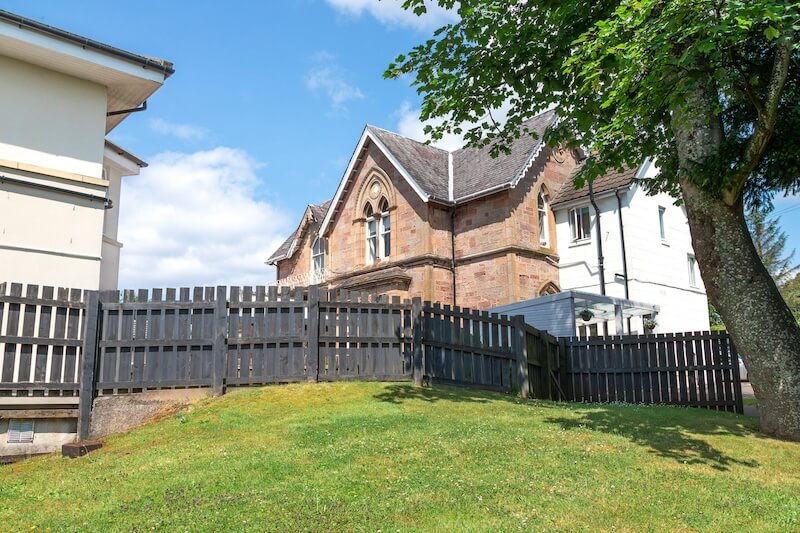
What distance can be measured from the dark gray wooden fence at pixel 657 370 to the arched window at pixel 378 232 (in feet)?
50.3

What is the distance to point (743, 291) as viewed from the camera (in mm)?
9797

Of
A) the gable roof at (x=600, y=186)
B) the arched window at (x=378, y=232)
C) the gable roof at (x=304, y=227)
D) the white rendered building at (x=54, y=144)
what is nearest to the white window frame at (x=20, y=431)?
the white rendered building at (x=54, y=144)

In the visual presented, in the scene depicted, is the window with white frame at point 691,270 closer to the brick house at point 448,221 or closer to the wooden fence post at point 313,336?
the brick house at point 448,221

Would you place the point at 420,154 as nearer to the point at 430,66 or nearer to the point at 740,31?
the point at 430,66

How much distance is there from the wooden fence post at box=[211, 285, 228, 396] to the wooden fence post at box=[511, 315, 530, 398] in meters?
6.63

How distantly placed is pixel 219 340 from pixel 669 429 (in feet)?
25.8

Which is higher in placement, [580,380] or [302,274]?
[302,274]

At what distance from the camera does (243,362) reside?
492 inches

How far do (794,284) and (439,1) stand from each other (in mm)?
57701

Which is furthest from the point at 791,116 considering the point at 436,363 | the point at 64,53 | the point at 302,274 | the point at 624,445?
the point at 302,274

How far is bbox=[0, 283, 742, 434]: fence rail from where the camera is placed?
37.2 ft

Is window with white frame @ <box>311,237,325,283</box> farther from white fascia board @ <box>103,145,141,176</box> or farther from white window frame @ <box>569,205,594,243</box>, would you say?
white fascia board @ <box>103,145,141,176</box>

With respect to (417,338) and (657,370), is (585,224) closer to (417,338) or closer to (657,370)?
(657,370)

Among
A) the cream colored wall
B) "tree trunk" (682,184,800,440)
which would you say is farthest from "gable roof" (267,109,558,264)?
"tree trunk" (682,184,800,440)
